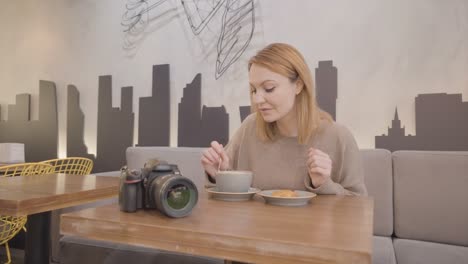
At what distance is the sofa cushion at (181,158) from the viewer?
7.09 ft

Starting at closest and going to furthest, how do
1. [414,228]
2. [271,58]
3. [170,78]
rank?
[271,58]
[414,228]
[170,78]

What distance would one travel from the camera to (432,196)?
1692 millimetres

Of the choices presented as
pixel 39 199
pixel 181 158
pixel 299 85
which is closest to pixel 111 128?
pixel 181 158

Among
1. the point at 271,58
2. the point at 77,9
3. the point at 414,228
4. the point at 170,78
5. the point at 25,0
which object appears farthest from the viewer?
the point at 25,0

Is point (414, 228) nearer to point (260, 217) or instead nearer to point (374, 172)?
point (374, 172)

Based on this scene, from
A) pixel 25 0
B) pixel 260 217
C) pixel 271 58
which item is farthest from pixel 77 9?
pixel 260 217

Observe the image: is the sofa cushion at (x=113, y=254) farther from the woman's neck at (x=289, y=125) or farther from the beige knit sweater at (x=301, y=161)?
the woman's neck at (x=289, y=125)

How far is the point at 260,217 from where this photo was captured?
26.8 inches

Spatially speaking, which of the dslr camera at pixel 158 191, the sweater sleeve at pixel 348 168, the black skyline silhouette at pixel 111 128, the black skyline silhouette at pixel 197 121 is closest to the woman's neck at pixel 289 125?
the sweater sleeve at pixel 348 168

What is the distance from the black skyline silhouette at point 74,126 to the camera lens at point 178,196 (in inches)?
95.3

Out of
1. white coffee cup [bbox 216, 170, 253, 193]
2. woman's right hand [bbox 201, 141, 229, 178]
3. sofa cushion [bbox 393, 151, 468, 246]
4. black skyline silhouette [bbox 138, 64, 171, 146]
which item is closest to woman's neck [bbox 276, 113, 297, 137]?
woman's right hand [bbox 201, 141, 229, 178]

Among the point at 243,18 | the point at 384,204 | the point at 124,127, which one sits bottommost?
the point at 384,204

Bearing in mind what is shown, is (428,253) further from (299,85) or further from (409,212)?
(299,85)

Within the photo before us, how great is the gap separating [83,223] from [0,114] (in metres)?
3.24
